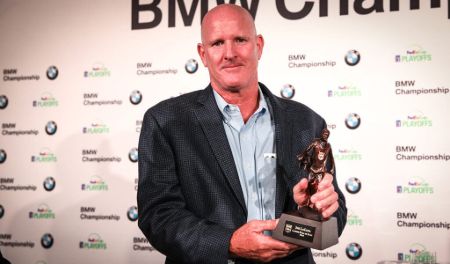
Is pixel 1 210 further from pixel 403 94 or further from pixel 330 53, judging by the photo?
pixel 403 94

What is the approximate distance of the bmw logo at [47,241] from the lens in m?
4.17

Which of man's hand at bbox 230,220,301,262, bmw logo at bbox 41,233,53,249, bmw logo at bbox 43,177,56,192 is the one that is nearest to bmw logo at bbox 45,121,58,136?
bmw logo at bbox 43,177,56,192

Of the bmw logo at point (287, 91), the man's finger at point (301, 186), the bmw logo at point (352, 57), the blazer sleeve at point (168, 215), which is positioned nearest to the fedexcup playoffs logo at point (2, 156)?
the bmw logo at point (287, 91)

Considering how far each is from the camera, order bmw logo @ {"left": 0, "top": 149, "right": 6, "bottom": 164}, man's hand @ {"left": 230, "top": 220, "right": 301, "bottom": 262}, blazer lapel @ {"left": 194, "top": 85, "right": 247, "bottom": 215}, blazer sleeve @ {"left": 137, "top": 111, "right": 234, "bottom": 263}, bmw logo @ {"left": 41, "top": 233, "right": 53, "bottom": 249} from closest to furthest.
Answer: man's hand @ {"left": 230, "top": 220, "right": 301, "bottom": 262} → blazer sleeve @ {"left": 137, "top": 111, "right": 234, "bottom": 263} → blazer lapel @ {"left": 194, "top": 85, "right": 247, "bottom": 215} → bmw logo @ {"left": 41, "top": 233, "right": 53, "bottom": 249} → bmw logo @ {"left": 0, "top": 149, "right": 6, "bottom": 164}

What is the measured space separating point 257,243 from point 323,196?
0.26 metres

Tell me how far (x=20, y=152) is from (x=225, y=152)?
334 centimetres

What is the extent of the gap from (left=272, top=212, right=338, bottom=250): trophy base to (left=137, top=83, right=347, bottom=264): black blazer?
19 cm

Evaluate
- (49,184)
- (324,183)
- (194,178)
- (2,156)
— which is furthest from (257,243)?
(2,156)

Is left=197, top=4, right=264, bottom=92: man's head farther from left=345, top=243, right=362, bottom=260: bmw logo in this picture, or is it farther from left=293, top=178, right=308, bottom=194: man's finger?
left=345, top=243, right=362, bottom=260: bmw logo

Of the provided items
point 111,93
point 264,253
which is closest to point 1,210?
point 111,93

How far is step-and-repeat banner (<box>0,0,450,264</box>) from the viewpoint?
345 cm

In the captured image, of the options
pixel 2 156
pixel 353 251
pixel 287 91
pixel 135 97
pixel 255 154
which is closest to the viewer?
pixel 255 154

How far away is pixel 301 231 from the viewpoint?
1395 millimetres

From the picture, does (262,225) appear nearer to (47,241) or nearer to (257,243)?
(257,243)
